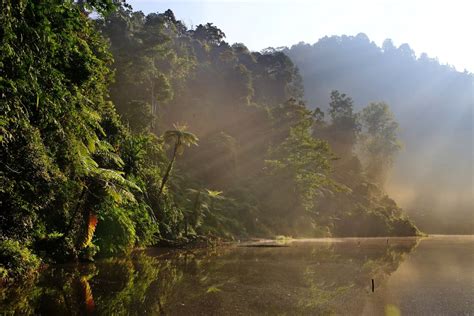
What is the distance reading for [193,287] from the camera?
1183cm

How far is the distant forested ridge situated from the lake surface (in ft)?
268

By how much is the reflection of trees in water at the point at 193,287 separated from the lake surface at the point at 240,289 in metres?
0.02

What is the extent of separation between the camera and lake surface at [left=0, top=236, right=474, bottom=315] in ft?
30.6

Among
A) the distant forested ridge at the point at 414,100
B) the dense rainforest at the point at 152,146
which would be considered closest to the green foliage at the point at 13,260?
the dense rainforest at the point at 152,146

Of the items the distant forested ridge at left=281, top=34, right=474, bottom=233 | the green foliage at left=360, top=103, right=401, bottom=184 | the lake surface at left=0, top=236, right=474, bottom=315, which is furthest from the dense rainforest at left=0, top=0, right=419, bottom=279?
the distant forested ridge at left=281, top=34, right=474, bottom=233

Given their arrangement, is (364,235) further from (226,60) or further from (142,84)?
(226,60)

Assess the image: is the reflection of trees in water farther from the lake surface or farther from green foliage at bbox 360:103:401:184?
green foliage at bbox 360:103:401:184

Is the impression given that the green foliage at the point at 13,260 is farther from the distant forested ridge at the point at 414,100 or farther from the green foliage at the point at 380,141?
the distant forested ridge at the point at 414,100

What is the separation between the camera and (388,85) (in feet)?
546

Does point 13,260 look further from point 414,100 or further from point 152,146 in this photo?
point 414,100

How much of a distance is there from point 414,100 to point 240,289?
162505 millimetres

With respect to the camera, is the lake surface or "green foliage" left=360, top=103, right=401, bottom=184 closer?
the lake surface

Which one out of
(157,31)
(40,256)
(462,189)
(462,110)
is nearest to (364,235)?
(157,31)

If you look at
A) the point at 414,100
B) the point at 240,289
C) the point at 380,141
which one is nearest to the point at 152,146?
the point at 240,289
